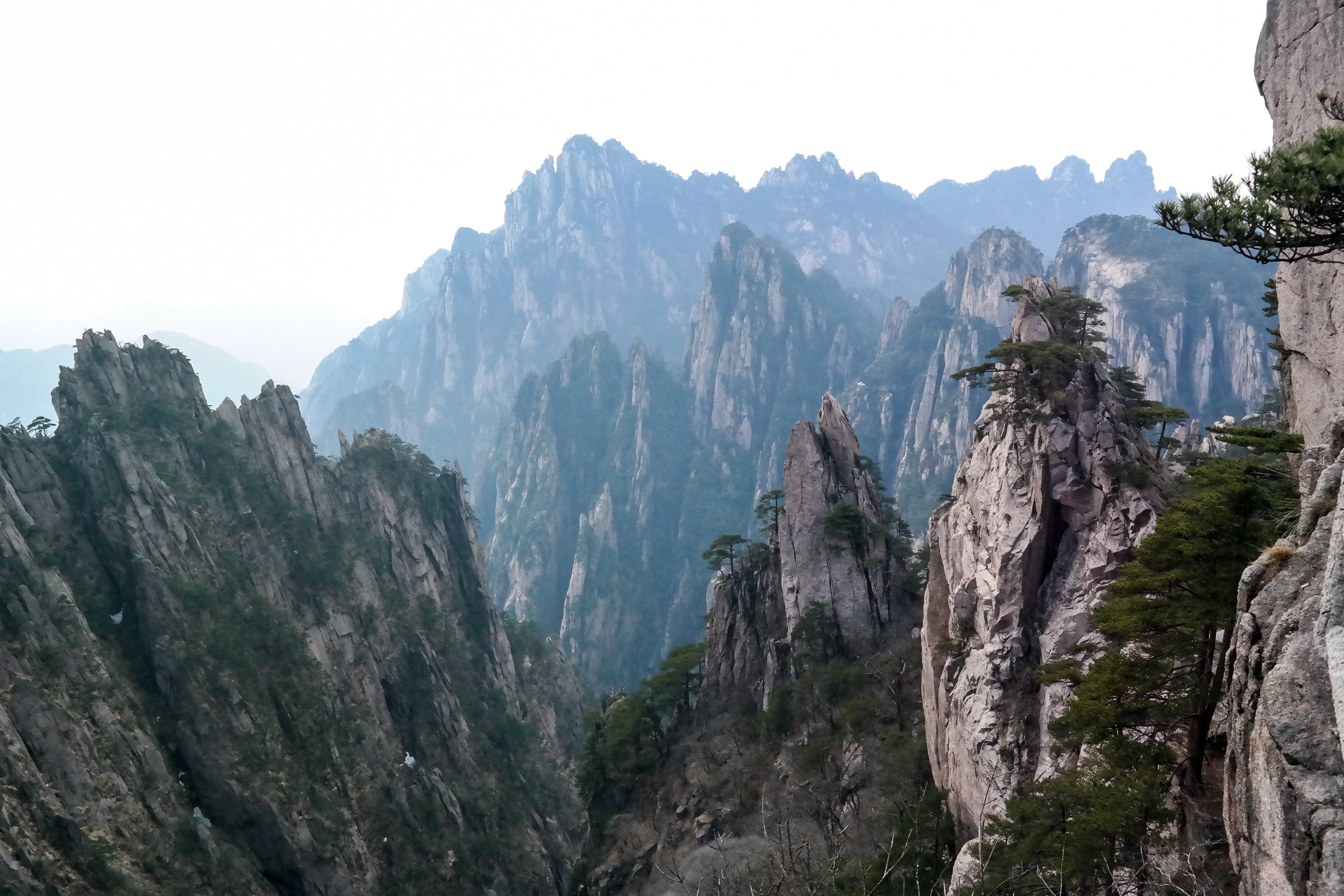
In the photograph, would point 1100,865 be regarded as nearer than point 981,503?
Yes

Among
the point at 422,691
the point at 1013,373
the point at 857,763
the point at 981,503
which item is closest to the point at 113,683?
the point at 422,691

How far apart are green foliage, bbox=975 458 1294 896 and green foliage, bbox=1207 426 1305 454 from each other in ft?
2.01

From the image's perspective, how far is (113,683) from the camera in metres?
36.6

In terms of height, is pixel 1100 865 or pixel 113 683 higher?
pixel 113 683

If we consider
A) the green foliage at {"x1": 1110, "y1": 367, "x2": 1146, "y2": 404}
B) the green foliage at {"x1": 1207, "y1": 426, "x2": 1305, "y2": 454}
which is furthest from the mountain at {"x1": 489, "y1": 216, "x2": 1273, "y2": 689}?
the green foliage at {"x1": 1207, "y1": 426, "x2": 1305, "y2": 454}

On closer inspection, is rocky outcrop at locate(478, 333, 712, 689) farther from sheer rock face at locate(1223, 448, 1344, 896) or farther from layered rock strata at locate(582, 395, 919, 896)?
sheer rock face at locate(1223, 448, 1344, 896)

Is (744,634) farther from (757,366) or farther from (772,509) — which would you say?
(757,366)

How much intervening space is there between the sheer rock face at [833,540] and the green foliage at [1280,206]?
3112 centimetres

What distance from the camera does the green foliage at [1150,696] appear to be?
1199cm

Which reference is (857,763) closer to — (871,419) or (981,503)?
(981,503)

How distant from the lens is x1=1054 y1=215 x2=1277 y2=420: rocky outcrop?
120125mm

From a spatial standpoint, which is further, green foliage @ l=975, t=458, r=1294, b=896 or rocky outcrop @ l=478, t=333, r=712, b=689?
rocky outcrop @ l=478, t=333, r=712, b=689

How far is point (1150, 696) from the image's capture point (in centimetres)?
1342

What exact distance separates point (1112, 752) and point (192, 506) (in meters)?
52.2
